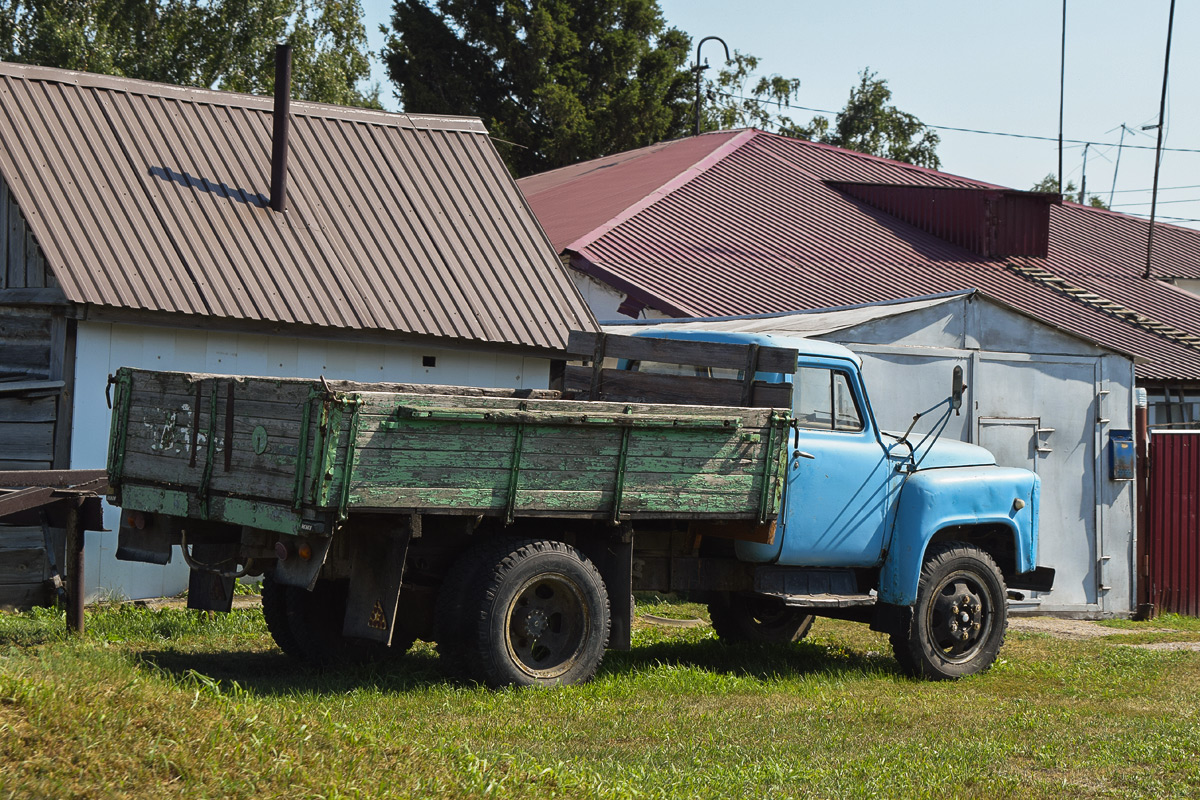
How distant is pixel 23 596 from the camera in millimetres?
11008

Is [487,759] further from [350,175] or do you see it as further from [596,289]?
[596,289]

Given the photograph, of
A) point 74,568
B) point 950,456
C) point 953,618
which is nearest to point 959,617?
point 953,618

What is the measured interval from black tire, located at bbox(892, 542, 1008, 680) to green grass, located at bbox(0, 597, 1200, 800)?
8.9 inches

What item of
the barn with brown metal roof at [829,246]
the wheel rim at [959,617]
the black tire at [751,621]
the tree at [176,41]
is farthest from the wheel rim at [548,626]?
the tree at [176,41]

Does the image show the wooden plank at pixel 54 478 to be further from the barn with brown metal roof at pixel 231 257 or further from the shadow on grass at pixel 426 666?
the barn with brown metal roof at pixel 231 257

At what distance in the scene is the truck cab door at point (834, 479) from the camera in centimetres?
911

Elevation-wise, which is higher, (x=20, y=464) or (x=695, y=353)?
(x=695, y=353)

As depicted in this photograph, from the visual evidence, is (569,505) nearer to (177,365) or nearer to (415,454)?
(415,454)

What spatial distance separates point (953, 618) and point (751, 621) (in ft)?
5.65

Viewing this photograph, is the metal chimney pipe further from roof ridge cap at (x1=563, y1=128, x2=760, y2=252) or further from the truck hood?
the truck hood

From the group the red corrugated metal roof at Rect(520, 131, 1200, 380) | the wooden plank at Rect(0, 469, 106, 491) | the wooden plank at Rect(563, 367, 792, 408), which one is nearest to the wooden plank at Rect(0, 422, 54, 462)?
the wooden plank at Rect(0, 469, 106, 491)

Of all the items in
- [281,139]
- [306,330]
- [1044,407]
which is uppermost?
[281,139]

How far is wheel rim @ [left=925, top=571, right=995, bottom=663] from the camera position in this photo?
966cm

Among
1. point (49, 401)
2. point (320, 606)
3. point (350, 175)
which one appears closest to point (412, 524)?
point (320, 606)
